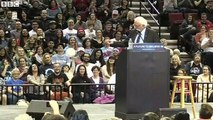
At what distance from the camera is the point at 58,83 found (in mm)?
14156

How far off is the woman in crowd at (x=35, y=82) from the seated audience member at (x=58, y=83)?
22cm

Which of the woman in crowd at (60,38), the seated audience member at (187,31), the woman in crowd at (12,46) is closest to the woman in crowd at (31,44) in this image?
the woman in crowd at (12,46)

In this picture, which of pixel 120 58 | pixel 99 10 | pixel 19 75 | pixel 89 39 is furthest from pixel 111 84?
pixel 99 10

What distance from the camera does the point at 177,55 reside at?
15.7 metres

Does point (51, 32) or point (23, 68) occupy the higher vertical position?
point (51, 32)

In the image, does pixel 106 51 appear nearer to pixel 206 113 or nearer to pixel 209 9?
pixel 209 9

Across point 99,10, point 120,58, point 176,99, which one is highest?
point 99,10

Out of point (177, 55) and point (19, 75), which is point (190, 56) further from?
point (19, 75)

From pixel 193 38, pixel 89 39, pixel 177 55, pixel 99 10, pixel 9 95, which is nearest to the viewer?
pixel 9 95

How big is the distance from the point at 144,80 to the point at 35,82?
5.28 meters

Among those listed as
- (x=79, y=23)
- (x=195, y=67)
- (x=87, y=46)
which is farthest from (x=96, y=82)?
(x=79, y=23)

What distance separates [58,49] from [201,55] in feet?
12.6

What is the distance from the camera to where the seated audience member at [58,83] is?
45.2 feet

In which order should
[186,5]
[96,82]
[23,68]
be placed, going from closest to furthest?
[96,82], [23,68], [186,5]
